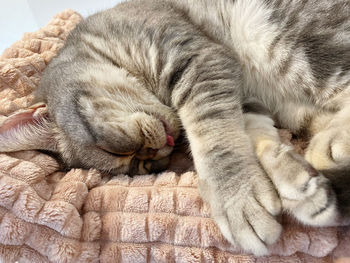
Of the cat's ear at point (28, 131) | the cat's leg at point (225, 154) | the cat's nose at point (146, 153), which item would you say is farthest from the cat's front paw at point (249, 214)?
the cat's ear at point (28, 131)

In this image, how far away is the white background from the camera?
7.85 feet

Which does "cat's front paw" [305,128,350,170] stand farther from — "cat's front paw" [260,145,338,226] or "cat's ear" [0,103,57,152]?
"cat's ear" [0,103,57,152]

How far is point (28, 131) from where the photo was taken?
1144mm

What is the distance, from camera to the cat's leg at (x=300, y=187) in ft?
2.50

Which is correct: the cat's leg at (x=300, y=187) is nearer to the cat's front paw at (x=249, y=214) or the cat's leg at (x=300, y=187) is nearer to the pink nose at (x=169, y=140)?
the cat's front paw at (x=249, y=214)

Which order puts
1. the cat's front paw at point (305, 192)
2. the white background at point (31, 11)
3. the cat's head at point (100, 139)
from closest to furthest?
the cat's front paw at point (305, 192)
the cat's head at point (100, 139)
the white background at point (31, 11)

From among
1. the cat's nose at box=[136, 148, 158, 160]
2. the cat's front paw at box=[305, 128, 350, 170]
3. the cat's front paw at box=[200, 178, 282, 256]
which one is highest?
the cat's front paw at box=[305, 128, 350, 170]

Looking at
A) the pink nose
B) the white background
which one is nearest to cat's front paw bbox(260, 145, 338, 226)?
the pink nose

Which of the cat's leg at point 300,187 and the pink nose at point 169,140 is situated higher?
the cat's leg at point 300,187

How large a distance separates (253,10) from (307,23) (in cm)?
20

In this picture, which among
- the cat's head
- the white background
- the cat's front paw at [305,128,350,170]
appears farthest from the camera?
the white background

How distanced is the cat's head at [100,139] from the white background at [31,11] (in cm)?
148

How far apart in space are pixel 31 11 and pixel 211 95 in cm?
196

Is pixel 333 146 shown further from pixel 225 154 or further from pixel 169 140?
pixel 169 140
